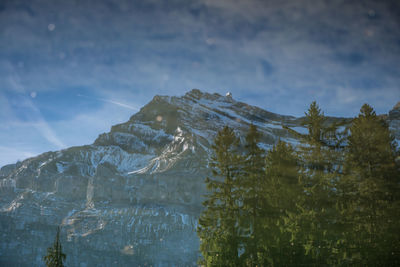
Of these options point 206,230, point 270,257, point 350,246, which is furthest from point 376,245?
point 206,230

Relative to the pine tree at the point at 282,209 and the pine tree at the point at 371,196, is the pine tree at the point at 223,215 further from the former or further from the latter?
the pine tree at the point at 371,196

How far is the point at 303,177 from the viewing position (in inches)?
876

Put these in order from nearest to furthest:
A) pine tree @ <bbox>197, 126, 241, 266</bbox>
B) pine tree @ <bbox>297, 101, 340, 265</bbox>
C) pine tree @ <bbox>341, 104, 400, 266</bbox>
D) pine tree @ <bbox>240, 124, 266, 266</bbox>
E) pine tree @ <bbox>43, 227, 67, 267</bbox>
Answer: pine tree @ <bbox>341, 104, 400, 266</bbox> < pine tree @ <bbox>297, 101, 340, 265</bbox> < pine tree @ <bbox>240, 124, 266, 266</bbox> < pine tree @ <bbox>197, 126, 241, 266</bbox> < pine tree @ <bbox>43, 227, 67, 267</bbox>

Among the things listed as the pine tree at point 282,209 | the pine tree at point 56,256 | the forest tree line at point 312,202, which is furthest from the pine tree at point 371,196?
the pine tree at point 56,256

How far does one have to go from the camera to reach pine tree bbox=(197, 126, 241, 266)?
71.2 ft

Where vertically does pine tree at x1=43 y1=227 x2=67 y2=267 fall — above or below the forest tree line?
below

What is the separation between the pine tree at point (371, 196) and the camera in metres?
19.5

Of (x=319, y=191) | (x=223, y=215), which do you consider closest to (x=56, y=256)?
(x=223, y=215)

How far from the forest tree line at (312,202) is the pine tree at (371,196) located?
0.17 feet

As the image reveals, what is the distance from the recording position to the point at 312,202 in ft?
69.5

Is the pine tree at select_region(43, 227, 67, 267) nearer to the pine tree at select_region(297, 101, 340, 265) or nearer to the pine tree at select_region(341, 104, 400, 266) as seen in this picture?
the pine tree at select_region(297, 101, 340, 265)

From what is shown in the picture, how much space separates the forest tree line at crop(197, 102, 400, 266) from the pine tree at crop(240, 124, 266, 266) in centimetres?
6

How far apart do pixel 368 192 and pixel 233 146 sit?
9.49 meters

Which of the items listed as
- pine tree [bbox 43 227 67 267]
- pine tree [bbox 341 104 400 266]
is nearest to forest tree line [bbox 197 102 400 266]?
pine tree [bbox 341 104 400 266]
